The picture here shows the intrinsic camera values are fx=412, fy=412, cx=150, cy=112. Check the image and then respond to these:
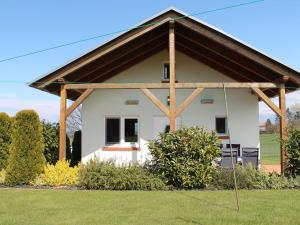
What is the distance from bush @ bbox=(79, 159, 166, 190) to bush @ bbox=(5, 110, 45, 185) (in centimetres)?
163

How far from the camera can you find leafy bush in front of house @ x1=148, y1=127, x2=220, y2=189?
37.2 feet

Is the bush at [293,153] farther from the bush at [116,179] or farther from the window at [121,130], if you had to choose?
the window at [121,130]

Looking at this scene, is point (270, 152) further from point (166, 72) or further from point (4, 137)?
point (4, 137)

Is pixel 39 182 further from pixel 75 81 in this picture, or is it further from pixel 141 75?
pixel 141 75

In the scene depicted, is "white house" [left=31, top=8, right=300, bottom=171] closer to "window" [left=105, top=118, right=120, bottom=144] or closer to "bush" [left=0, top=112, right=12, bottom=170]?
"window" [left=105, top=118, right=120, bottom=144]

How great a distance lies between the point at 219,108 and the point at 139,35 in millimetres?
5105

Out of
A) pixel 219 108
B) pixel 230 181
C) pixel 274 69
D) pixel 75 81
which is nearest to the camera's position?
pixel 230 181

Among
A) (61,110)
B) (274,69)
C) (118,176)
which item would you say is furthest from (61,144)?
(274,69)

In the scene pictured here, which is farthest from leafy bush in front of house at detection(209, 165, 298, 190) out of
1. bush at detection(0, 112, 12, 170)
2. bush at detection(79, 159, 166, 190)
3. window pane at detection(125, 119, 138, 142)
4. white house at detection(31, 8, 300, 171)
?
bush at detection(0, 112, 12, 170)

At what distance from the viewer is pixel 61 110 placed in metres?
13.6

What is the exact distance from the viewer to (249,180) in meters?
11.4

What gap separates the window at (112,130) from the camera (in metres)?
16.8

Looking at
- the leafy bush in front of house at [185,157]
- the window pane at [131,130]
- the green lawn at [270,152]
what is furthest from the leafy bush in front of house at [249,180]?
the window pane at [131,130]

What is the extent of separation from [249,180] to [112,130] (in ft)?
23.3
